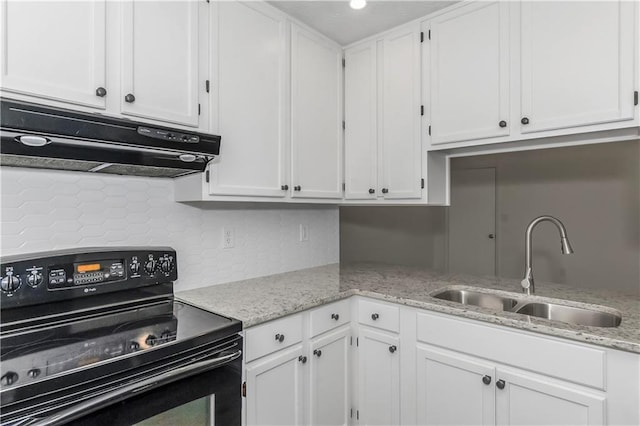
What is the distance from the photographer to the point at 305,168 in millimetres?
2102

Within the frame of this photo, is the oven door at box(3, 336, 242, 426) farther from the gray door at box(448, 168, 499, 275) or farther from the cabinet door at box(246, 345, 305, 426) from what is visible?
the gray door at box(448, 168, 499, 275)

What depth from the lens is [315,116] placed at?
2.16 meters

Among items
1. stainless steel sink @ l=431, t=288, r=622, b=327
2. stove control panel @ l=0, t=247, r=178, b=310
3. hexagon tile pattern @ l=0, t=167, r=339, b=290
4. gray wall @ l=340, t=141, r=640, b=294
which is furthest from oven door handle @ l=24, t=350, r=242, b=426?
gray wall @ l=340, t=141, r=640, b=294

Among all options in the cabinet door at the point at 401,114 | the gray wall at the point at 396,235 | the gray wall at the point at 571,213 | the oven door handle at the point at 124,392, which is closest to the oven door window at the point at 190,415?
Result: the oven door handle at the point at 124,392

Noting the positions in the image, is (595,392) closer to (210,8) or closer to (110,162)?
(110,162)

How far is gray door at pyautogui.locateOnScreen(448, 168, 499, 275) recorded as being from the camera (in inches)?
180

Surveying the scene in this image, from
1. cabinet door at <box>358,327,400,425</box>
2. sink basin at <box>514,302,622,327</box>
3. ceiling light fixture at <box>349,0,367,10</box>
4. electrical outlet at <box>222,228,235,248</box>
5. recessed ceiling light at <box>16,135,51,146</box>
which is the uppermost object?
ceiling light fixture at <box>349,0,367,10</box>

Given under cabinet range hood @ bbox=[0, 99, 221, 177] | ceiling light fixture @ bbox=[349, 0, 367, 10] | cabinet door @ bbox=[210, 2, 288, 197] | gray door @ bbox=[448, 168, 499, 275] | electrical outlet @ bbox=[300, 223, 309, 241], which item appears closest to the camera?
under cabinet range hood @ bbox=[0, 99, 221, 177]

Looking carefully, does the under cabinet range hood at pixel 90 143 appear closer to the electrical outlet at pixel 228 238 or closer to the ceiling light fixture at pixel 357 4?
the electrical outlet at pixel 228 238

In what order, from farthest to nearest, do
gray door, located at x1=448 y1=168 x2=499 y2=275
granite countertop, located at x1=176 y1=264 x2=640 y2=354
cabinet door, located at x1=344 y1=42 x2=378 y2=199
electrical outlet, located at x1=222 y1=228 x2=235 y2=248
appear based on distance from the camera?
1. gray door, located at x1=448 y1=168 x2=499 y2=275
2. cabinet door, located at x1=344 y1=42 x2=378 y2=199
3. electrical outlet, located at x1=222 y1=228 x2=235 y2=248
4. granite countertop, located at x1=176 y1=264 x2=640 y2=354

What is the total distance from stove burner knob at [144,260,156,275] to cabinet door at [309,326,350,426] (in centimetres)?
78

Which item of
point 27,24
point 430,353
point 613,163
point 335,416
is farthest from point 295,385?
point 613,163

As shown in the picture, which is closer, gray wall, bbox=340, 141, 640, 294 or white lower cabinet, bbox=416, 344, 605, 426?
white lower cabinet, bbox=416, 344, 605, 426

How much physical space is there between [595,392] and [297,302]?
1.15m
